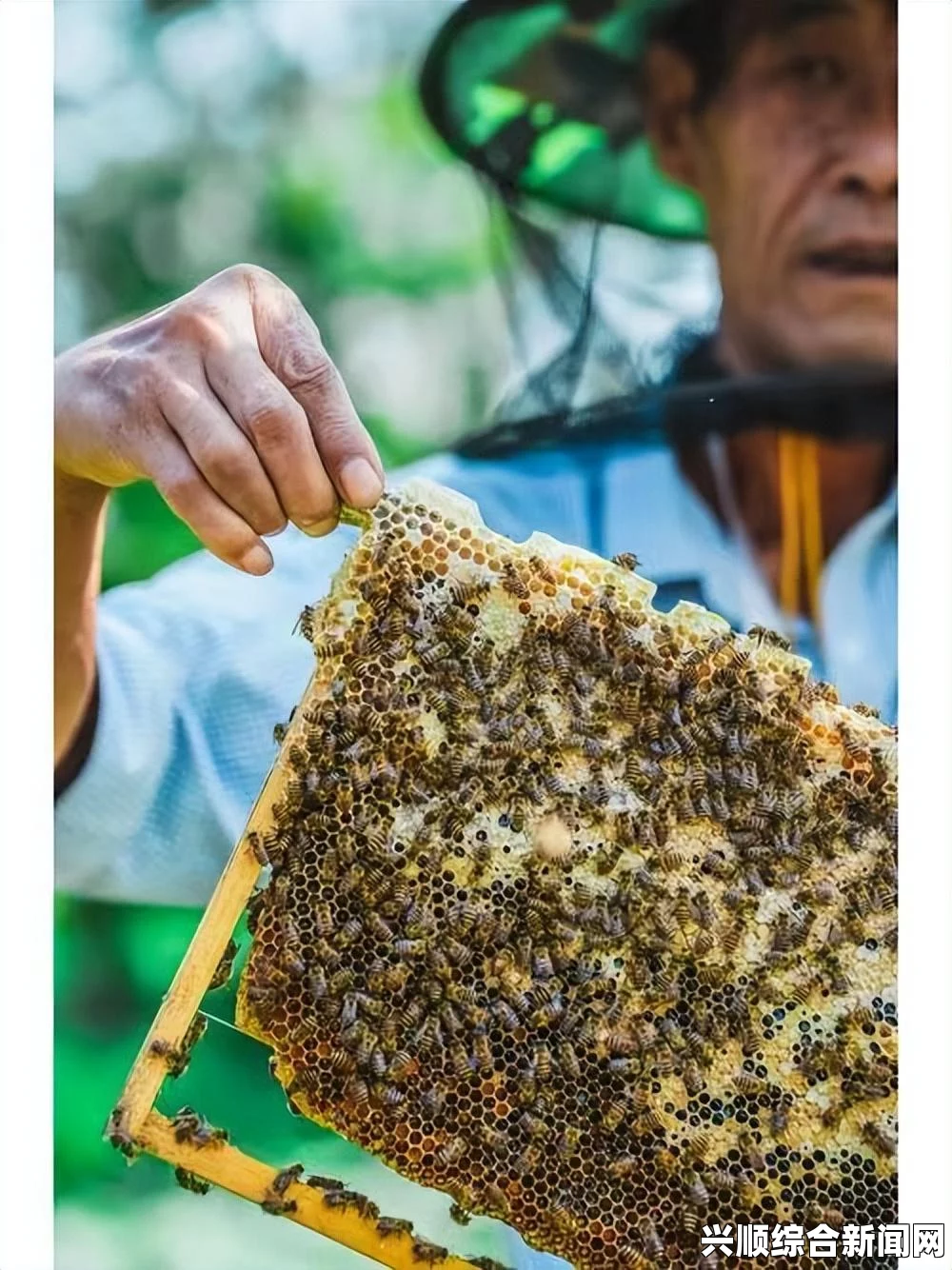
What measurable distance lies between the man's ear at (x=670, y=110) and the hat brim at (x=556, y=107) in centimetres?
2

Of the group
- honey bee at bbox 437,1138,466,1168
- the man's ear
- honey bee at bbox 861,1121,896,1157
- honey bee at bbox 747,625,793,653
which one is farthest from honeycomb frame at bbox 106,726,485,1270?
the man's ear

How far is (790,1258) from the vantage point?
2.21m

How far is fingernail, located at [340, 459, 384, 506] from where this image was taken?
2.38 metres

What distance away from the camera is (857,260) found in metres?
2.76

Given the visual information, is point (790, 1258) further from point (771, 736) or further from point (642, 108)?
point (642, 108)

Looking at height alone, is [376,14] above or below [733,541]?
above

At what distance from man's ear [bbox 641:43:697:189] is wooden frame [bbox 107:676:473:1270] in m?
1.47

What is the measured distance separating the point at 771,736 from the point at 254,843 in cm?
93
